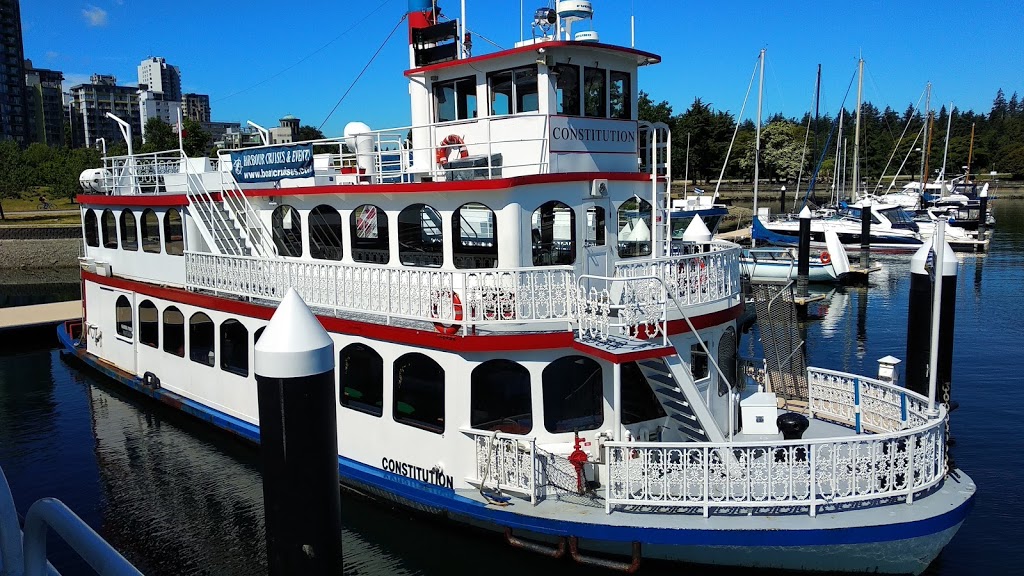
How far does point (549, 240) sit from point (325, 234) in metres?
5.58

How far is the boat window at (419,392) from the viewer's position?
11.2 meters

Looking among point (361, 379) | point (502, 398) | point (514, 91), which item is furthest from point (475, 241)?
point (502, 398)

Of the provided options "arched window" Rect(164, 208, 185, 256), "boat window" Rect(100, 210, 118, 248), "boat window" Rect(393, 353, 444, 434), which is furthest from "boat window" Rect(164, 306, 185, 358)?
"boat window" Rect(393, 353, 444, 434)

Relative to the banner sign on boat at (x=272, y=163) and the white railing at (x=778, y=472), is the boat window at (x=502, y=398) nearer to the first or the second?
the white railing at (x=778, y=472)

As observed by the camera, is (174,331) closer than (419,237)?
No

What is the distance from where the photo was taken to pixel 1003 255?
49250mm

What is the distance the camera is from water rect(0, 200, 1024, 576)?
36.8 ft

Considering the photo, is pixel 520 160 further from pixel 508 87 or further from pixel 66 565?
pixel 66 565

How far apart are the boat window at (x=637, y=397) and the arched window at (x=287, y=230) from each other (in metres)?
7.34

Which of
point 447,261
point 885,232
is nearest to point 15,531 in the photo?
point 447,261

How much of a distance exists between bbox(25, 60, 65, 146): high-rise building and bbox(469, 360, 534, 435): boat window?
167206 millimetres

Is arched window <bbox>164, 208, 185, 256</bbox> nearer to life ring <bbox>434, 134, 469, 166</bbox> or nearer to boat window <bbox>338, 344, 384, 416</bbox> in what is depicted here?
boat window <bbox>338, 344, 384, 416</bbox>

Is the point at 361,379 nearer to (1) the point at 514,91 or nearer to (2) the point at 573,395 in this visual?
(2) the point at 573,395

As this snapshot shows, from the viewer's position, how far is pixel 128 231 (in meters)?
18.7
